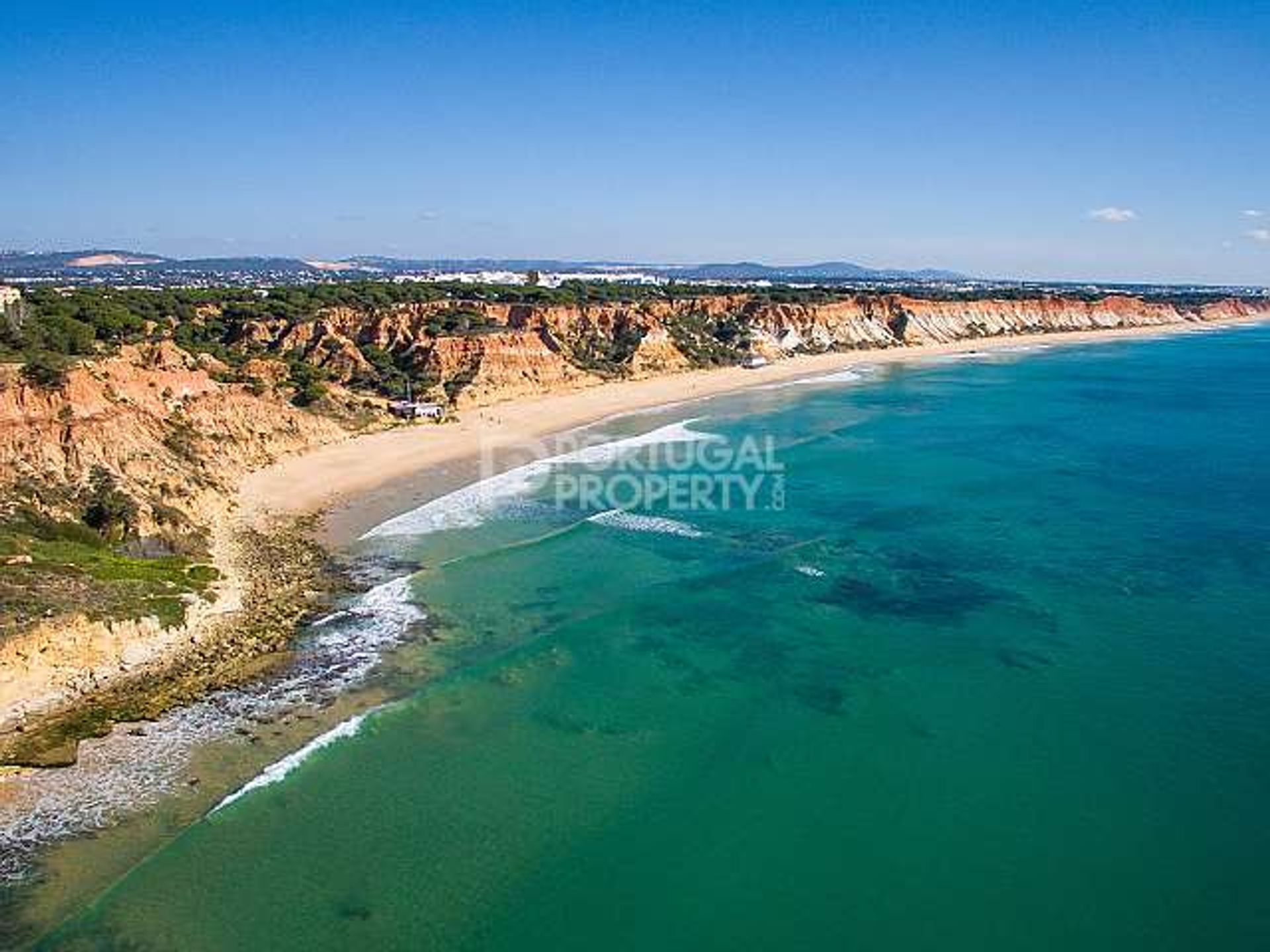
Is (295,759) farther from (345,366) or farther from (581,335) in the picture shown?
(581,335)

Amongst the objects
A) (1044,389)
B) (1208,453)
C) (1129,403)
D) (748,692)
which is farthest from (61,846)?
(1044,389)

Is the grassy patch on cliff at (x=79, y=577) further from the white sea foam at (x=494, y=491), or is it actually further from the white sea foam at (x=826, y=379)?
the white sea foam at (x=826, y=379)

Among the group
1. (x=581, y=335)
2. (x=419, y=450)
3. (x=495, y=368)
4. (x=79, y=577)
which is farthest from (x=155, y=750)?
(x=581, y=335)

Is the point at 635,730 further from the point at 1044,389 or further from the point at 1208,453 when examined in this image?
the point at 1044,389

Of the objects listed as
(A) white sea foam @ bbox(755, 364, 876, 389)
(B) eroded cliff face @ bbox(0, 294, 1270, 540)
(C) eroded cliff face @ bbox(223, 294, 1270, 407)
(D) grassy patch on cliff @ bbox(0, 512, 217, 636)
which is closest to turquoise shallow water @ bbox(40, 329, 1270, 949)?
(D) grassy patch on cliff @ bbox(0, 512, 217, 636)

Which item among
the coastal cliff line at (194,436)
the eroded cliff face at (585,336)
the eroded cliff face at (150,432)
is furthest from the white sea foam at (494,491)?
the eroded cliff face at (585,336)

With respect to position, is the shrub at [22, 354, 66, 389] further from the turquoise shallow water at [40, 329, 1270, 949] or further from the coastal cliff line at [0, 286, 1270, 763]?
the turquoise shallow water at [40, 329, 1270, 949]
